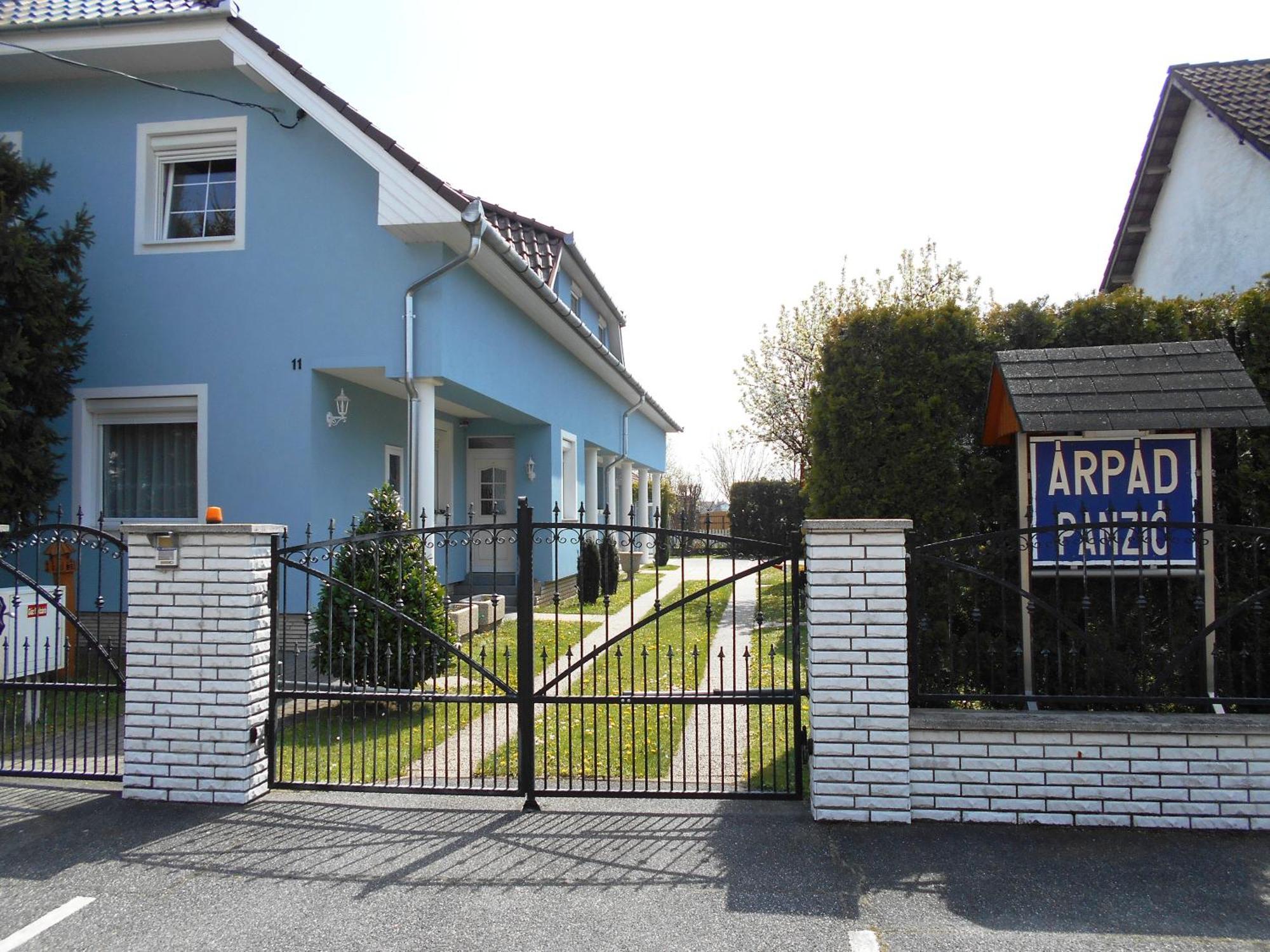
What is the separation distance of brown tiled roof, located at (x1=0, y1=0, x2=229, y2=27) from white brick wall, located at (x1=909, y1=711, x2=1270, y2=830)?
9731mm

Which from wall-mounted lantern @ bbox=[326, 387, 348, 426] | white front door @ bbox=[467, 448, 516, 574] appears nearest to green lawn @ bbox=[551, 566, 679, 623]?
white front door @ bbox=[467, 448, 516, 574]

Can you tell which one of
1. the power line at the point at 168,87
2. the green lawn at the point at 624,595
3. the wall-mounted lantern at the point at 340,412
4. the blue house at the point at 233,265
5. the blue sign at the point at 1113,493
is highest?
the power line at the point at 168,87

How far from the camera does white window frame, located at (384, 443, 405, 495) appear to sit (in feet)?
35.3

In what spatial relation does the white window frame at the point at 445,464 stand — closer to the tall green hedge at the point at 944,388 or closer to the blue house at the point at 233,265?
the blue house at the point at 233,265

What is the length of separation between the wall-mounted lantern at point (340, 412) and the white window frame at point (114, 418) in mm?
1350

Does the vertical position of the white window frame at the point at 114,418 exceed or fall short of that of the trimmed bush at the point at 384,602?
it exceeds it

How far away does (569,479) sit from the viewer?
1556cm

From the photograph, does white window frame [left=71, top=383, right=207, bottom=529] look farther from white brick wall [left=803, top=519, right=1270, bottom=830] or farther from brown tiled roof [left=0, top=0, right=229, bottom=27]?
white brick wall [left=803, top=519, right=1270, bottom=830]

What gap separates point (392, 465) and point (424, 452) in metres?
2.46

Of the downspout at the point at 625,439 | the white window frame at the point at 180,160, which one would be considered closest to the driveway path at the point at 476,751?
the white window frame at the point at 180,160

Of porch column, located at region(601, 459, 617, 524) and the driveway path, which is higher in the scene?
porch column, located at region(601, 459, 617, 524)

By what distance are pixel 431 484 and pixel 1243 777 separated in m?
7.29

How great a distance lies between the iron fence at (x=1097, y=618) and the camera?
14.7ft

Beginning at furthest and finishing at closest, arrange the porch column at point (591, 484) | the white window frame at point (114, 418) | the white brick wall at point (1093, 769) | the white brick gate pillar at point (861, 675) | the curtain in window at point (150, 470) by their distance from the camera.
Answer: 1. the porch column at point (591, 484)
2. the curtain in window at point (150, 470)
3. the white window frame at point (114, 418)
4. the white brick gate pillar at point (861, 675)
5. the white brick wall at point (1093, 769)
